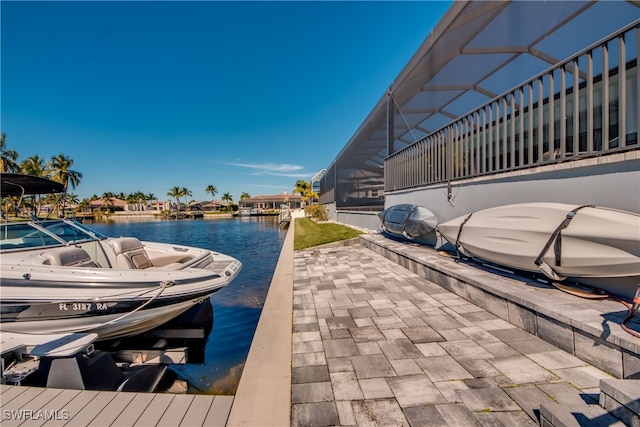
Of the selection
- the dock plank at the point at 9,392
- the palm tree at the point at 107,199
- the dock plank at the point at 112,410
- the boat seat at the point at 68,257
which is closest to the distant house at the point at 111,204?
the palm tree at the point at 107,199

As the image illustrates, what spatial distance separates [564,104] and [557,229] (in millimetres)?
1634

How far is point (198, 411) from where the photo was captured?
1933 millimetres

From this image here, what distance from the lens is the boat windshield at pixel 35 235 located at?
3.64 m

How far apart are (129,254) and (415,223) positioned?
17.7 feet

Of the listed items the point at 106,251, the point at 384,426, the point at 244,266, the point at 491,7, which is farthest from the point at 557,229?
the point at 244,266

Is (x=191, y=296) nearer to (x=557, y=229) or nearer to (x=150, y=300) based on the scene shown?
(x=150, y=300)

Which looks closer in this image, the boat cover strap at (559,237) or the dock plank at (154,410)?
the dock plank at (154,410)

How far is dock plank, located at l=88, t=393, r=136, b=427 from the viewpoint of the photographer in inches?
75.2

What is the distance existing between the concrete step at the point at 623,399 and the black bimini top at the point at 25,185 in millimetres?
6480

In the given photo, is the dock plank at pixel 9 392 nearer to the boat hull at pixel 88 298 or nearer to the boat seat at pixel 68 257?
the boat hull at pixel 88 298

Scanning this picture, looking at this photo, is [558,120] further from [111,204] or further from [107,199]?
[107,199]

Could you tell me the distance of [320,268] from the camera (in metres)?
5.85

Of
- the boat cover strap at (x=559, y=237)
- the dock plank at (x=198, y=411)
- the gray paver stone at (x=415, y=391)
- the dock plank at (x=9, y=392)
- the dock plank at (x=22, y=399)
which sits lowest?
the dock plank at (x=9, y=392)

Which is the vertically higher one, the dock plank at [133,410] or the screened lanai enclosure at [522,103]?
the screened lanai enclosure at [522,103]
